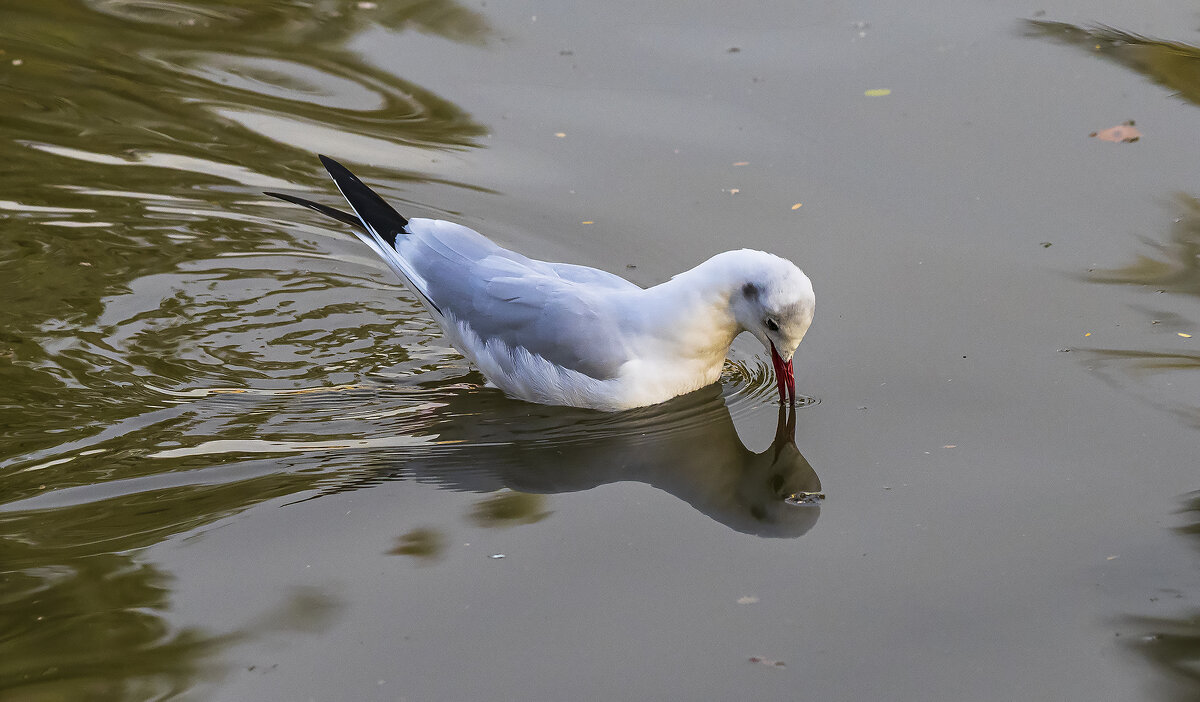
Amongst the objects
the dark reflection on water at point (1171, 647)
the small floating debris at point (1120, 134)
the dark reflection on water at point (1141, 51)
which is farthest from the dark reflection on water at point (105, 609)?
the dark reflection on water at point (1141, 51)

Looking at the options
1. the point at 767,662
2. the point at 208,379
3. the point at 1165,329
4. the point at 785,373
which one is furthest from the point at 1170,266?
the point at 208,379

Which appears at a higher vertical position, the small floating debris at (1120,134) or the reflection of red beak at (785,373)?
the small floating debris at (1120,134)

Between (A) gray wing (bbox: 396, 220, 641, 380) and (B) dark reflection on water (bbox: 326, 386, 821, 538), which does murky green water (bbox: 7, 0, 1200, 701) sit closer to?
(B) dark reflection on water (bbox: 326, 386, 821, 538)

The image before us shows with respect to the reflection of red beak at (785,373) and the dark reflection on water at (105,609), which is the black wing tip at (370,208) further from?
the reflection of red beak at (785,373)

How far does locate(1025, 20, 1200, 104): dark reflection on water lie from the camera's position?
7.50 m

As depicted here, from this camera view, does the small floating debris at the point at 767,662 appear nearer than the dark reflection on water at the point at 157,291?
Yes

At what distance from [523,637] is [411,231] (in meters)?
2.38

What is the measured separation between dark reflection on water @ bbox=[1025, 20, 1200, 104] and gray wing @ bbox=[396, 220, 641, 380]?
4045 mm

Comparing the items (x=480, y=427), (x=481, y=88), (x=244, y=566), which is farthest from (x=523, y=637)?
(x=481, y=88)

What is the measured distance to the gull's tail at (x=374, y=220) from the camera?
18.6ft

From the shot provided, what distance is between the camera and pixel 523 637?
3.94m

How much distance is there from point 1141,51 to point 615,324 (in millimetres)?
4498

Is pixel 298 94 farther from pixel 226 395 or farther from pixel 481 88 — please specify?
pixel 226 395

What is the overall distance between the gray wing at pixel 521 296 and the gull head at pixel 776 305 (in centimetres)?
A: 55
